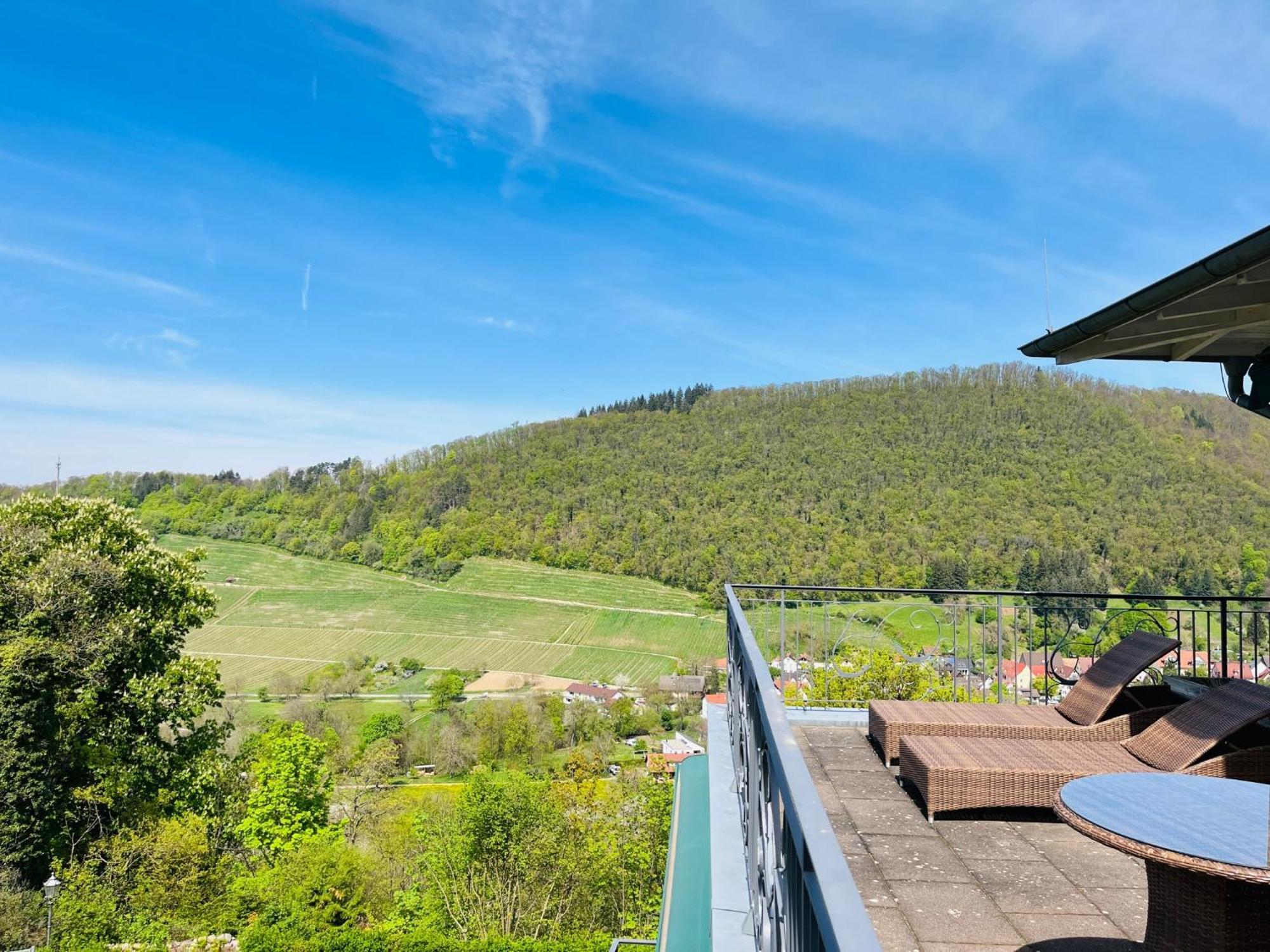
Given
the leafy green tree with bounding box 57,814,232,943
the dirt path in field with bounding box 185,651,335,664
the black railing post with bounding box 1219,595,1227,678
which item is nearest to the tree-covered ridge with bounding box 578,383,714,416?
the dirt path in field with bounding box 185,651,335,664

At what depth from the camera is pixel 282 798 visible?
72.3ft

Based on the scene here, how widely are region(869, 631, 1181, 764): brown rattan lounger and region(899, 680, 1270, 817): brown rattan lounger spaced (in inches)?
10.3

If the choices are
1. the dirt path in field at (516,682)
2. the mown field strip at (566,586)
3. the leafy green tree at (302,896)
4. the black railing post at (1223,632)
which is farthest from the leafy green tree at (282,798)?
the mown field strip at (566,586)

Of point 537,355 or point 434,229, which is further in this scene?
point 537,355

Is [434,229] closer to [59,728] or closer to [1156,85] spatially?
[59,728]

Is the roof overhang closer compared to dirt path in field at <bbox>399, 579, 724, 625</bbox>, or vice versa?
the roof overhang

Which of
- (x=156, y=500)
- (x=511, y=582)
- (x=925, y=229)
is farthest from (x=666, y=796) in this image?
(x=156, y=500)

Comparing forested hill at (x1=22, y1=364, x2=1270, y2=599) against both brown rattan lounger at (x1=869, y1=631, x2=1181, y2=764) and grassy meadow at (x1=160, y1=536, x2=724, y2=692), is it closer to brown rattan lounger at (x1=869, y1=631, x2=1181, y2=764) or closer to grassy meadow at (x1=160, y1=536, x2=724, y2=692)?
grassy meadow at (x1=160, y1=536, x2=724, y2=692)

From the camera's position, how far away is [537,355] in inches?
2500

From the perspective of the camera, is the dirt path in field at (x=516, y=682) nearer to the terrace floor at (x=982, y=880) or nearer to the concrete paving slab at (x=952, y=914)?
the terrace floor at (x=982, y=880)

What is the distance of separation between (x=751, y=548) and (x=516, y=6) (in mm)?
49358

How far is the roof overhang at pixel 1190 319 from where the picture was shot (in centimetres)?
205

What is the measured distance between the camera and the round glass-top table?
1.55m

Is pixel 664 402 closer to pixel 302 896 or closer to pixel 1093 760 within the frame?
pixel 302 896
